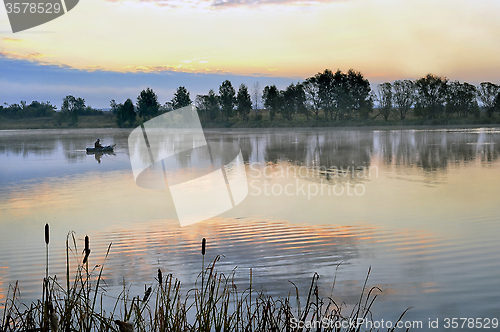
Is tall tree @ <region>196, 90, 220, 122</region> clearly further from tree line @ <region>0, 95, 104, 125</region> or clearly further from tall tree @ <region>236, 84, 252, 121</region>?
tree line @ <region>0, 95, 104, 125</region>

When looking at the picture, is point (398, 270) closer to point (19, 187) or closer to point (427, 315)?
point (427, 315)

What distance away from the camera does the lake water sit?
16.4 feet

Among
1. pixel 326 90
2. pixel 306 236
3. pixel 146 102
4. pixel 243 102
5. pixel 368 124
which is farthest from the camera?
pixel 146 102

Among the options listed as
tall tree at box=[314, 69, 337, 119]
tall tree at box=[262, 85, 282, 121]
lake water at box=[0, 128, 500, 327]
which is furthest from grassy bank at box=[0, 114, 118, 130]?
lake water at box=[0, 128, 500, 327]

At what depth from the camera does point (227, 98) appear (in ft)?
306

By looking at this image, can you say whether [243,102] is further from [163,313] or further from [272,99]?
[163,313]

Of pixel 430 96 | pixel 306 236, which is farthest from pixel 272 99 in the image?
pixel 306 236

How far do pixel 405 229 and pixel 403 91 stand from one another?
8129 centimetres

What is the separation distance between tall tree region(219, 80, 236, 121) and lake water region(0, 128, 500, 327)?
262ft

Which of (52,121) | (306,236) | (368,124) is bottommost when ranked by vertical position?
(306,236)

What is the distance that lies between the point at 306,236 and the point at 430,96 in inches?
3178

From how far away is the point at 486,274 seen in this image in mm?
5242

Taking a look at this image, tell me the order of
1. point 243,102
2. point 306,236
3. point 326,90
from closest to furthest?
point 306,236, point 326,90, point 243,102

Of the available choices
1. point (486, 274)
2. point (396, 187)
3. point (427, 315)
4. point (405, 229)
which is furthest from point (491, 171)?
point (427, 315)
